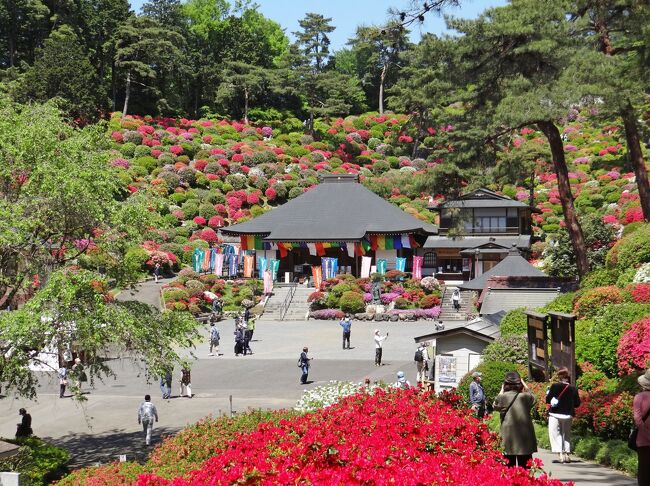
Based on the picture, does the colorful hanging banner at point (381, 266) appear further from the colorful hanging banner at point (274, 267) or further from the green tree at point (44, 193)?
the green tree at point (44, 193)

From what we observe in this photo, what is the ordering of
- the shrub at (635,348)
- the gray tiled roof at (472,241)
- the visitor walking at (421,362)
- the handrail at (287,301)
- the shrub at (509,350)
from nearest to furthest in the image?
1. the shrub at (635,348)
2. the shrub at (509,350)
3. the visitor walking at (421,362)
4. the handrail at (287,301)
5. the gray tiled roof at (472,241)

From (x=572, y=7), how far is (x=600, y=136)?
2541 inches

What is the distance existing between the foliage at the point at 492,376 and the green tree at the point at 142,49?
214 feet

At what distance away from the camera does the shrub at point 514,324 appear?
21391 mm

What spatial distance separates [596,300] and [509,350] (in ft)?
8.98

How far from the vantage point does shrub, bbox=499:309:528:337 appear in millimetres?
21391

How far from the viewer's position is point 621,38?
25375mm

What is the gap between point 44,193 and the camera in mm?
16359

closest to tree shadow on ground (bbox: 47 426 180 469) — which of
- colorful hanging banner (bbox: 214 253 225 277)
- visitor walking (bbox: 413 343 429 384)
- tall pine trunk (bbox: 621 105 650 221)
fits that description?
visitor walking (bbox: 413 343 429 384)

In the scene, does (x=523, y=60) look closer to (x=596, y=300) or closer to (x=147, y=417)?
(x=596, y=300)

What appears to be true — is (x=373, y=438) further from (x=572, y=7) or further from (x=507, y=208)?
(x=507, y=208)

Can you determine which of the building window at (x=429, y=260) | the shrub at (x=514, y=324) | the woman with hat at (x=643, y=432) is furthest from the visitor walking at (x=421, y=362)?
the building window at (x=429, y=260)

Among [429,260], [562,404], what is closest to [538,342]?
[562,404]

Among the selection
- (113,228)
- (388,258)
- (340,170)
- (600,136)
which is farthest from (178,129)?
(113,228)
